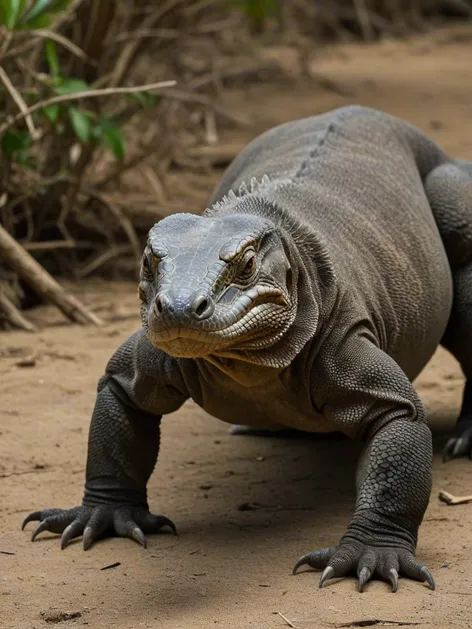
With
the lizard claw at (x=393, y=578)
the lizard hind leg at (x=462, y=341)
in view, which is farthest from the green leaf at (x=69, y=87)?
the lizard claw at (x=393, y=578)

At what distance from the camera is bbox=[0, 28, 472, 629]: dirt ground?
4.24 m

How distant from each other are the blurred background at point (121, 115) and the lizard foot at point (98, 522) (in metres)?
2.36

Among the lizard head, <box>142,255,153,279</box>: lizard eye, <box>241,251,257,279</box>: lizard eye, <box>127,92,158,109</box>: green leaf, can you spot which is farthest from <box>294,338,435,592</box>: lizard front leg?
<box>127,92,158,109</box>: green leaf

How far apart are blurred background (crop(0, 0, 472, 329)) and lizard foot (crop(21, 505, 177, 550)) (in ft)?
7.74

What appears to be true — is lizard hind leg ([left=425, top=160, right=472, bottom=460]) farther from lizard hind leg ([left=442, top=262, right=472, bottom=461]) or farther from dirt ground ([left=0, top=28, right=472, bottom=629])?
dirt ground ([left=0, top=28, right=472, bottom=629])

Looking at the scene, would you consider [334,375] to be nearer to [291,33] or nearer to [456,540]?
[456,540]

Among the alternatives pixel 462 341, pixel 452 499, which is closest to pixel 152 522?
pixel 452 499

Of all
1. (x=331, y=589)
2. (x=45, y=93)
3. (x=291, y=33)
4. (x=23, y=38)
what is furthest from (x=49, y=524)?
(x=291, y=33)

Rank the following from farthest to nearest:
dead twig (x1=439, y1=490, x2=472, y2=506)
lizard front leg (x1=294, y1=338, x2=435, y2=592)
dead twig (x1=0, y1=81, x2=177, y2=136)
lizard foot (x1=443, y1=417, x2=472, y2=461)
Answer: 1. dead twig (x1=0, y1=81, x2=177, y2=136)
2. lizard foot (x1=443, y1=417, x2=472, y2=461)
3. dead twig (x1=439, y1=490, x2=472, y2=506)
4. lizard front leg (x1=294, y1=338, x2=435, y2=592)

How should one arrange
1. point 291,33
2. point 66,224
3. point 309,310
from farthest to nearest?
point 291,33 < point 66,224 < point 309,310

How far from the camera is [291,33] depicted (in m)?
21.6

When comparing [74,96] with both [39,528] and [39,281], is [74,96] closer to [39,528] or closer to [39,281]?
[39,281]

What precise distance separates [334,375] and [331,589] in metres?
0.87

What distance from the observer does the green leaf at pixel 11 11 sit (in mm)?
7133
